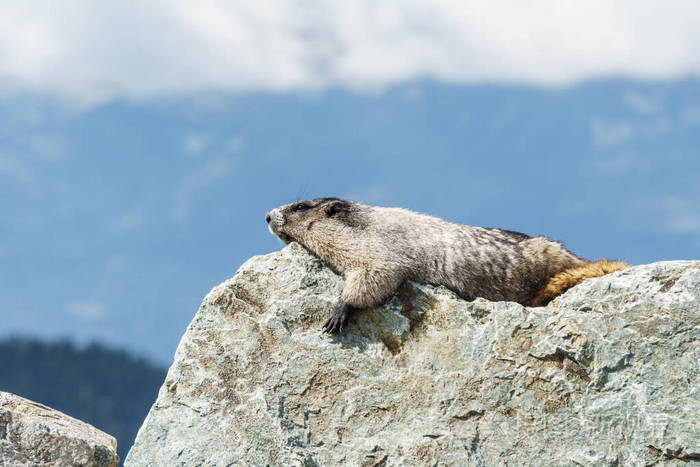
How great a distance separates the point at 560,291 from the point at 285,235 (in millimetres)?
3545

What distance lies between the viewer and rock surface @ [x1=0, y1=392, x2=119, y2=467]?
8.23m

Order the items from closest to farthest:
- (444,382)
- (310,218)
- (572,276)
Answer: (444,382) → (572,276) → (310,218)

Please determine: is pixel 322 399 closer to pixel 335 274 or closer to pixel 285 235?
pixel 335 274

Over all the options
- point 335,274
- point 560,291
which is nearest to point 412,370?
point 335,274

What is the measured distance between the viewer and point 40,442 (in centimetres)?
830

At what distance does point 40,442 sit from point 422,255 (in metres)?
4.75

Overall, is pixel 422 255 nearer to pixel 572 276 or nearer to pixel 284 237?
pixel 572 276

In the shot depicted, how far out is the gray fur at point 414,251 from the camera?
9.03 m

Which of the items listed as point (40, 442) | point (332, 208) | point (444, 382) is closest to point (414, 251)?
point (332, 208)

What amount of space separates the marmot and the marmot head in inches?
0.5

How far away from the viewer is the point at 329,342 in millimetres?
8531

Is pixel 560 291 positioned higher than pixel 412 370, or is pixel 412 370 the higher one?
pixel 560 291

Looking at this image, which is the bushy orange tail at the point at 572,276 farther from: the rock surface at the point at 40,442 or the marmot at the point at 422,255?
the rock surface at the point at 40,442

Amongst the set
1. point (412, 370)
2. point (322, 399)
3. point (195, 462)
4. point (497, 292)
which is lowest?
point (195, 462)
